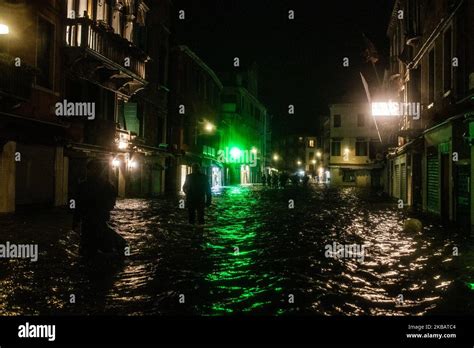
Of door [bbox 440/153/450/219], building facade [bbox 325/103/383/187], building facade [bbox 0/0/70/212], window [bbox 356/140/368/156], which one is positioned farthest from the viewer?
window [bbox 356/140/368/156]

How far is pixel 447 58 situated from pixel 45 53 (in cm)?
1472

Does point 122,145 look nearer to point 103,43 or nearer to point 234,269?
point 103,43

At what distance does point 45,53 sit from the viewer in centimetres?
1905

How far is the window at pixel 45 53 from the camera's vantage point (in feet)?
60.5

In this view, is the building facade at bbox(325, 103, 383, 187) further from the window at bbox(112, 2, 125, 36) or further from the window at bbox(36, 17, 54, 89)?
the window at bbox(36, 17, 54, 89)

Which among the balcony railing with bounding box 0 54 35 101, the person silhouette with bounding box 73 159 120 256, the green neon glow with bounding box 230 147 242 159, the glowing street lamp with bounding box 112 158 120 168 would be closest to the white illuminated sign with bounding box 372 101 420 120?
the glowing street lamp with bounding box 112 158 120 168

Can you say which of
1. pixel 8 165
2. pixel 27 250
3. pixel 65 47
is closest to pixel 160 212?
pixel 8 165

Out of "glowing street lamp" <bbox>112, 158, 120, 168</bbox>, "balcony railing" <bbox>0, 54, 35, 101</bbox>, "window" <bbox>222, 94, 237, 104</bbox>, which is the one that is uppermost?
"window" <bbox>222, 94, 237, 104</bbox>

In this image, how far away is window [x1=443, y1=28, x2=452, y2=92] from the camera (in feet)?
53.4

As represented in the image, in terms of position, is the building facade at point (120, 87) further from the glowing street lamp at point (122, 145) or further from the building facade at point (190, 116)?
the building facade at point (190, 116)

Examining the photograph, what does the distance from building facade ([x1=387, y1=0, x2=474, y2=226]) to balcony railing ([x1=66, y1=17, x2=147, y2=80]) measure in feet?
44.2

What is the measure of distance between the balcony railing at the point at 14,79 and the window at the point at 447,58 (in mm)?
13722

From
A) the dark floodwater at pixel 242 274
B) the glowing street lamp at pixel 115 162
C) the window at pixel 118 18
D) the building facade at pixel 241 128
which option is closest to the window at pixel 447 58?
the dark floodwater at pixel 242 274

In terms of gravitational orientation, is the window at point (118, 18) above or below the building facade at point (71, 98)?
above
